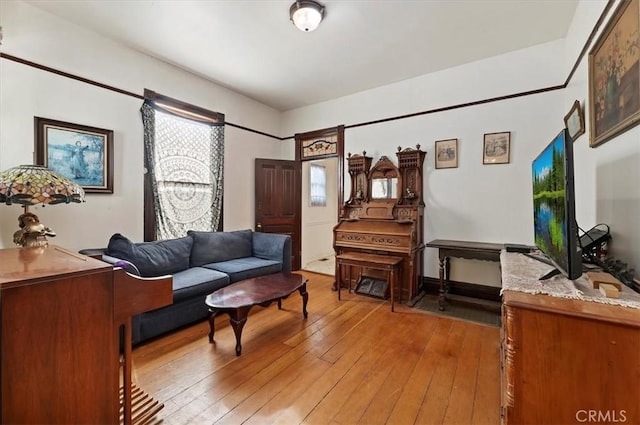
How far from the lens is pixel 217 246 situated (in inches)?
141

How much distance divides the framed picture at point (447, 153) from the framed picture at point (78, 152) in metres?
3.96

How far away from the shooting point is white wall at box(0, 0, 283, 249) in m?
2.34

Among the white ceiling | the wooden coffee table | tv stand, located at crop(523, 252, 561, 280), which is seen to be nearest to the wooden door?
the white ceiling

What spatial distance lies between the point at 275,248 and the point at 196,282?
1232mm

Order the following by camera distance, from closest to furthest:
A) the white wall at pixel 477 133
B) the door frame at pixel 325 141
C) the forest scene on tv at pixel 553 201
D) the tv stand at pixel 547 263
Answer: the forest scene on tv at pixel 553 201, the tv stand at pixel 547 263, the white wall at pixel 477 133, the door frame at pixel 325 141

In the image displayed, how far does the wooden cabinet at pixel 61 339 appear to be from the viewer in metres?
0.74

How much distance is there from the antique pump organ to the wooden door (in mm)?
1171

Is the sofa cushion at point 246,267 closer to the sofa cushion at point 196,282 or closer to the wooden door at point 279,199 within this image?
the sofa cushion at point 196,282

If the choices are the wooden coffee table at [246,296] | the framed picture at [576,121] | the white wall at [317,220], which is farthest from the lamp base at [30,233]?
the framed picture at [576,121]

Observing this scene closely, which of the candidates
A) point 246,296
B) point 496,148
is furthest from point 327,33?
point 246,296

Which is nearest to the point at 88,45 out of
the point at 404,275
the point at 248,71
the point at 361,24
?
the point at 248,71

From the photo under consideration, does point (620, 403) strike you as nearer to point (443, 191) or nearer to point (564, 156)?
point (564, 156)

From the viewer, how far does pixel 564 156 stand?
118 cm
